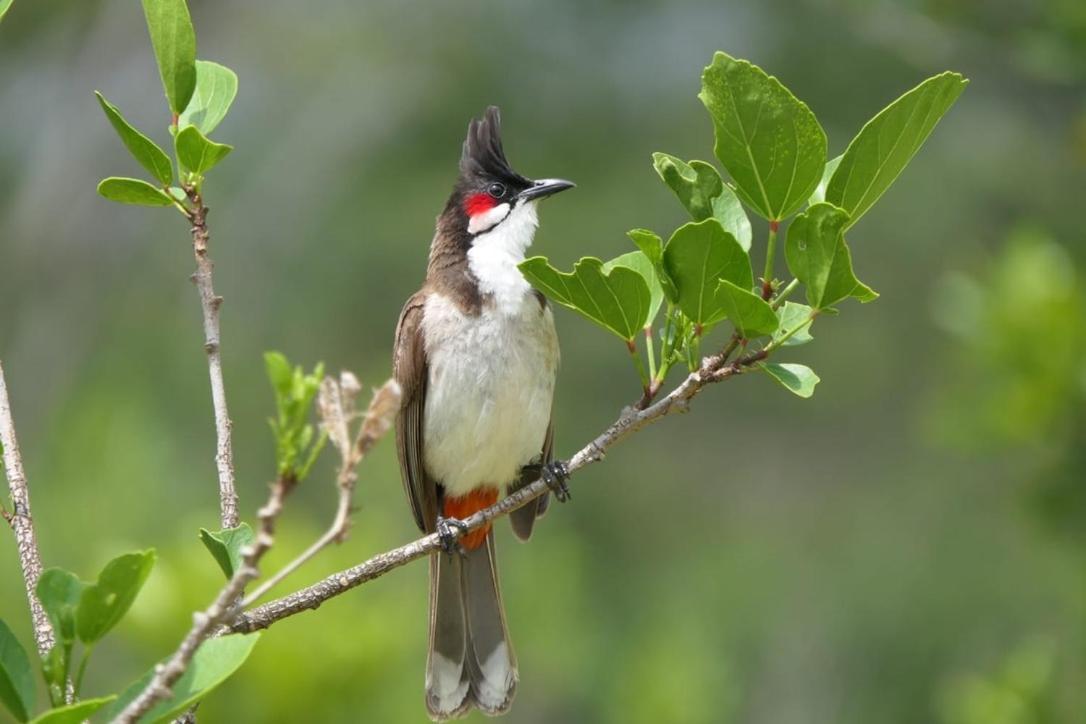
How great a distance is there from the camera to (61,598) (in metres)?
1.44

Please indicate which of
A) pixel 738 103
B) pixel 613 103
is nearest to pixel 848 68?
pixel 613 103

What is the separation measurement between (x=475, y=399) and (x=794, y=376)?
1.58m

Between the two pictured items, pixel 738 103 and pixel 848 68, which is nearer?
pixel 738 103

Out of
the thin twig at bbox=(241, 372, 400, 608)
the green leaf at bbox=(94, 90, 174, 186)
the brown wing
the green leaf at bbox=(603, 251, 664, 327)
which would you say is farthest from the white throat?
the thin twig at bbox=(241, 372, 400, 608)

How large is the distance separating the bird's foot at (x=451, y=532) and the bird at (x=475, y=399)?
0.03 m

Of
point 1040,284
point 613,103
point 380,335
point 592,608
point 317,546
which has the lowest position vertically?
point 592,608

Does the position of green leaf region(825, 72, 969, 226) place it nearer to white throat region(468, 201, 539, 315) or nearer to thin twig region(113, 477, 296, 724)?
thin twig region(113, 477, 296, 724)

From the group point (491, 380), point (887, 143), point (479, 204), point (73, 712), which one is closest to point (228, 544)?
point (73, 712)

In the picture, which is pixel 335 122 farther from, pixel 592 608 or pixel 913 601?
pixel 913 601

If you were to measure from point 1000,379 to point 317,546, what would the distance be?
2940 millimetres

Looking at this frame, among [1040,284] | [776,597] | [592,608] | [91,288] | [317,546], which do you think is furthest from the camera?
[91,288]

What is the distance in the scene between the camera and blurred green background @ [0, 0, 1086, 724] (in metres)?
5.55

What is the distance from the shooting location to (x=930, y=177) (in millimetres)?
8141

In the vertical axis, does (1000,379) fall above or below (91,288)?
above
